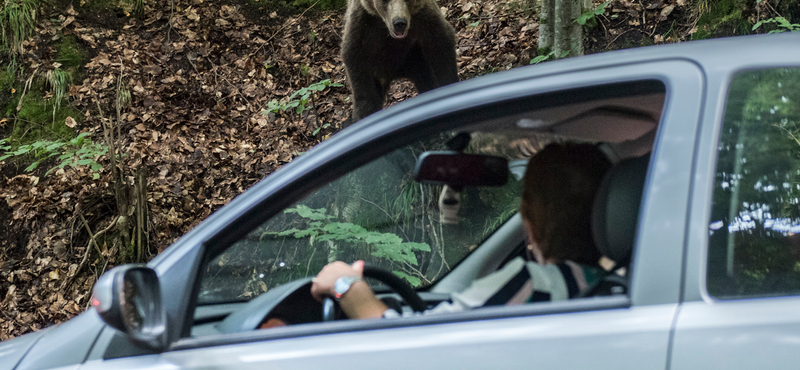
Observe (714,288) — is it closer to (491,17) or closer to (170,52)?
(491,17)

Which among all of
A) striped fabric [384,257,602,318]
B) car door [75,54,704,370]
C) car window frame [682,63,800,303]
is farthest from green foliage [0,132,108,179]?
car window frame [682,63,800,303]

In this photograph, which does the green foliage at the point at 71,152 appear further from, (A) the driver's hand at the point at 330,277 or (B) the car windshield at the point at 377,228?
(A) the driver's hand at the point at 330,277

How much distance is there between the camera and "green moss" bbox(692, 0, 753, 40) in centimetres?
Result: 542

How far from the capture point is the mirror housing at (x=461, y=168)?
1.69m

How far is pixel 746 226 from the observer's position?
3.43 feet

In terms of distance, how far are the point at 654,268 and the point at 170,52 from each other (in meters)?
8.43

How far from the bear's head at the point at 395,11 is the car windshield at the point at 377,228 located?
4.37 ft

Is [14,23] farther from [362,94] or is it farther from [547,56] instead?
[547,56]

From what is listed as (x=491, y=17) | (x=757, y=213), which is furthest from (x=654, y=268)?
(x=491, y=17)

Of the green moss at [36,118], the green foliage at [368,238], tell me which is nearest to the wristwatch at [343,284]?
the green foliage at [368,238]

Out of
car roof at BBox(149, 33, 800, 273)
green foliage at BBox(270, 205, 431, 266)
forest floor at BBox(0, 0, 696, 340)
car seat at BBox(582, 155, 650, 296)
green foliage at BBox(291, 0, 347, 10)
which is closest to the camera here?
car roof at BBox(149, 33, 800, 273)

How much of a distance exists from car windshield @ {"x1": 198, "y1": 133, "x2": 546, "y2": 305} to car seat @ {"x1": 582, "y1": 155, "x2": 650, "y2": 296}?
1.05ft

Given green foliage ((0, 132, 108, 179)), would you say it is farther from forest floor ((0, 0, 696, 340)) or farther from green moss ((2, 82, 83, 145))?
forest floor ((0, 0, 696, 340))

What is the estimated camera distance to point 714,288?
3.24ft
